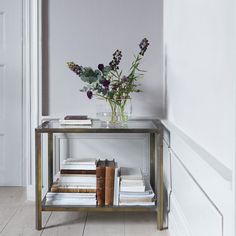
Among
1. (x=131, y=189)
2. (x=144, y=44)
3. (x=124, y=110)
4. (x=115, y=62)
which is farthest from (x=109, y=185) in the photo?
(x=144, y=44)

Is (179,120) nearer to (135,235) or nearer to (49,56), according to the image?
(135,235)

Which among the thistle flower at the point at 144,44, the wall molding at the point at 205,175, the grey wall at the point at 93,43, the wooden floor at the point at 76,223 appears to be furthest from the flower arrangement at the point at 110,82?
the wooden floor at the point at 76,223

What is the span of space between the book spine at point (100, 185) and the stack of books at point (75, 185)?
4cm

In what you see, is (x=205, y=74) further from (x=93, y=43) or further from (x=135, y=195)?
(x=93, y=43)

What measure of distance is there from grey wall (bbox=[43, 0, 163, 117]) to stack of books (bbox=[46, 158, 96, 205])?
0.46 metres

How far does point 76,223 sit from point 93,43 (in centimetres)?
118

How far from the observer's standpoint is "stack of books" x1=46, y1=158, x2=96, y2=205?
7.88 feet

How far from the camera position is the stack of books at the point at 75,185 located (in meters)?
2.40

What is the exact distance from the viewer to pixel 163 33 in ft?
9.05

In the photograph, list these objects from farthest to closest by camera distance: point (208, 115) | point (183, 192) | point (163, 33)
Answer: point (163, 33) < point (183, 192) < point (208, 115)

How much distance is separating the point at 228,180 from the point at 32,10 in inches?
87.1

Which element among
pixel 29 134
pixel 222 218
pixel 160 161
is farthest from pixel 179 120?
pixel 29 134

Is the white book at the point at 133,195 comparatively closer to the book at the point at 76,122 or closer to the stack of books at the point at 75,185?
the stack of books at the point at 75,185

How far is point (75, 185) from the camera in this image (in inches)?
96.4
